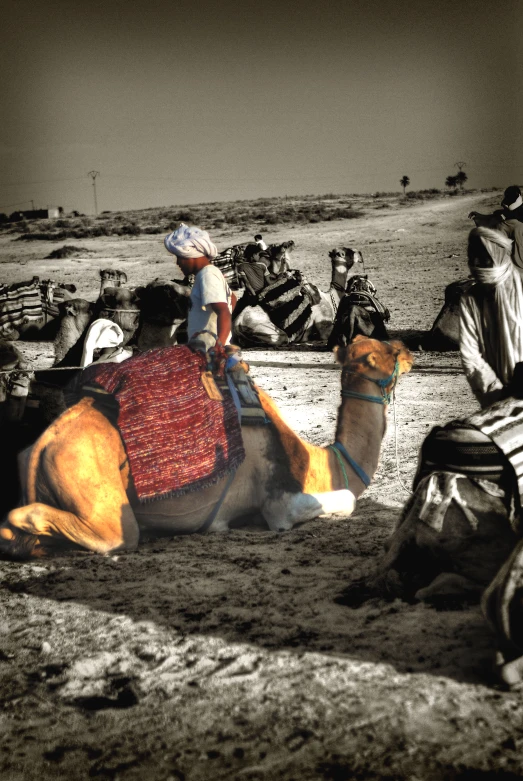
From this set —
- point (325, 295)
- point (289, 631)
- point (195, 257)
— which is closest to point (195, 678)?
point (289, 631)

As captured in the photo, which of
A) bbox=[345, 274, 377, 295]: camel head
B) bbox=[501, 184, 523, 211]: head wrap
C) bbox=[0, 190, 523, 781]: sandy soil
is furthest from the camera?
bbox=[345, 274, 377, 295]: camel head

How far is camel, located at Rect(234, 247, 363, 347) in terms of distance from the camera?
13.3m

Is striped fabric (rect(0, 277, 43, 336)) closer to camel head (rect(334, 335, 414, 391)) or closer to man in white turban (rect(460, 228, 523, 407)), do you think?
camel head (rect(334, 335, 414, 391))

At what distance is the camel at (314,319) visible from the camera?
1327cm

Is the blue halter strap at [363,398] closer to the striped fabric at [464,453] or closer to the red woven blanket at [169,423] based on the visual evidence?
the red woven blanket at [169,423]

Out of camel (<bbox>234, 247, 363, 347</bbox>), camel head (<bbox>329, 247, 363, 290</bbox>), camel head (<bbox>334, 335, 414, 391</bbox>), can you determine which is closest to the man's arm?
camel head (<bbox>334, 335, 414, 391</bbox>)

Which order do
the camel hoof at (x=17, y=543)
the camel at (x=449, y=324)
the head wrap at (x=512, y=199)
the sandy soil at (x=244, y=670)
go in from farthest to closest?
the camel at (x=449, y=324) < the head wrap at (x=512, y=199) < the camel hoof at (x=17, y=543) < the sandy soil at (x=244, y=670)

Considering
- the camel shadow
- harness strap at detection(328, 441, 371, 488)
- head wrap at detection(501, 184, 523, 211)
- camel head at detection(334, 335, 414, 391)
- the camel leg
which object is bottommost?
the camel shadow

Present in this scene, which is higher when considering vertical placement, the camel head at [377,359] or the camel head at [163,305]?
the camel head at [163,305]

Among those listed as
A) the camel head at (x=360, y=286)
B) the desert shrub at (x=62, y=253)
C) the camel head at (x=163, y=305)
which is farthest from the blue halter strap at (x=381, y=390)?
the desert shrub at (x=62, y=253)

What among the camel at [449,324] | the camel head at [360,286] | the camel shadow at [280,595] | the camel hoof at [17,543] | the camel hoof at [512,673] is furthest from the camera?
the camel head at [360,286]

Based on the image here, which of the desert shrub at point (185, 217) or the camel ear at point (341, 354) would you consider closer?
the camel ear at point (341, 354)

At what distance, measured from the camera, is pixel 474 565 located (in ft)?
12.4

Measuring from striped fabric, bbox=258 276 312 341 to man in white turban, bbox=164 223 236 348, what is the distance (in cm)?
774
